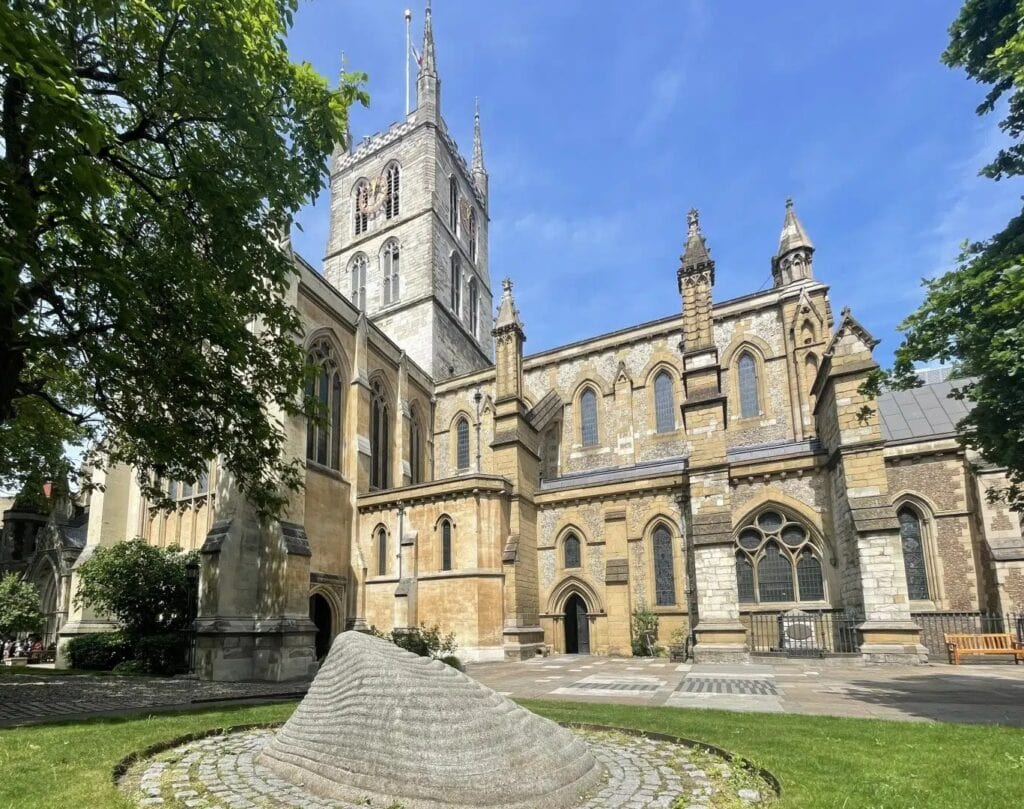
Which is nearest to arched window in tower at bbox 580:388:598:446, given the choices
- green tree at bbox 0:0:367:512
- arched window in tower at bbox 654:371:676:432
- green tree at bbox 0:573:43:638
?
arched window in tower at bbox 654:371:676:432

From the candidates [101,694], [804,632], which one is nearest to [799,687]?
[804,632]

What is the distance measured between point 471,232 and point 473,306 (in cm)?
564

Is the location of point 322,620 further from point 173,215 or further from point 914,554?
point 914,554

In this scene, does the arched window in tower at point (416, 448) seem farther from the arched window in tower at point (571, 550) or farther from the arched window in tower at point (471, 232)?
the arched window in tower at point (471, 232)

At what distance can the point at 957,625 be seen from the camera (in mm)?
17672

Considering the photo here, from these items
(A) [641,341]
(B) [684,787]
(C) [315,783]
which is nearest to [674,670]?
(B) [684,787]

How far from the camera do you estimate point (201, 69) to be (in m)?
9.16

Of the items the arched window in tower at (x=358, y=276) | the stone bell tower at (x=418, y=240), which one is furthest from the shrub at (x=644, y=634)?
the arched window in tower at (x=358, y=276)

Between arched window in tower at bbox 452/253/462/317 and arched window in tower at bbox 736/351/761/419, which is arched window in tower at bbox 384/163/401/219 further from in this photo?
arched window in tower at bbox 736/351/761/419

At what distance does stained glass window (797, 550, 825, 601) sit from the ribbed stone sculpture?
1638 cm

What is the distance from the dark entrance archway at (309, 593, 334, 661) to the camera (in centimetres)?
2130

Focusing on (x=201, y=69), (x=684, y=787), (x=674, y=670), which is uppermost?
(x=201, y=69)

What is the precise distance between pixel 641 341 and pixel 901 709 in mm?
20243

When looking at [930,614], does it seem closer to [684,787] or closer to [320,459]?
[684,787]
